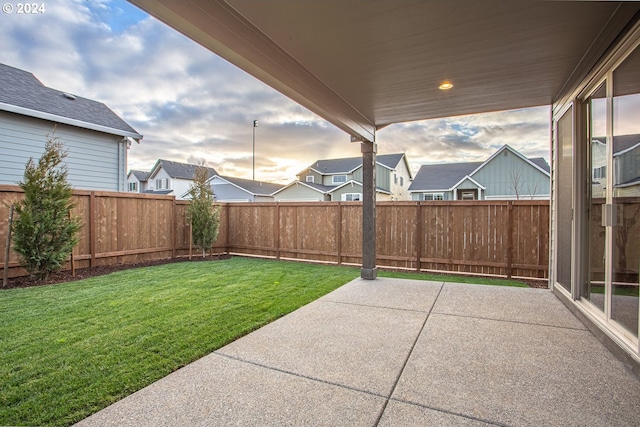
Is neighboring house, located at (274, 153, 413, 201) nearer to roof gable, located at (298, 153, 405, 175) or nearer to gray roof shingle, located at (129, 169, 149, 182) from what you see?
roof gable, located at (298, 153, 405, 175)

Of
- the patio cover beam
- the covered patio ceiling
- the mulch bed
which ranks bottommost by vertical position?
the mulch bed

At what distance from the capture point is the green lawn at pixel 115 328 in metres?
1.93

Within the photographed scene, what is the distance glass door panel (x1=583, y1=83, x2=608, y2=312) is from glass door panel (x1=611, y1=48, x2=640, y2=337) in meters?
0.21

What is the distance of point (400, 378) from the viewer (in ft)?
7.05

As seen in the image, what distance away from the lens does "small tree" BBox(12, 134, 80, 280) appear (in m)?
4.85

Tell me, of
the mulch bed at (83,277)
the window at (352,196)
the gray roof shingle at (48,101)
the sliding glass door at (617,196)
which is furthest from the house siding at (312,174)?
the sliding glass door at (617,196)

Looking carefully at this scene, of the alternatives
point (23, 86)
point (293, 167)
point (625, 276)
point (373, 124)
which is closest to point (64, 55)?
point (23, 86)

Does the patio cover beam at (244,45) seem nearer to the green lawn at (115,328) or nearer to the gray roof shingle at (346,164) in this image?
the green lawn at (115,328)

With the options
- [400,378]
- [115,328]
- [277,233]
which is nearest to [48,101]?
[277,233]

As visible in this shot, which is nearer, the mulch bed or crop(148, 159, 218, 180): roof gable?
the mulch bed

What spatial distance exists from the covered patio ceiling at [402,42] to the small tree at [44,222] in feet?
14.6

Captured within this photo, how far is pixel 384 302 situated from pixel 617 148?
275 centimetres

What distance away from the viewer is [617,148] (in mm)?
2611

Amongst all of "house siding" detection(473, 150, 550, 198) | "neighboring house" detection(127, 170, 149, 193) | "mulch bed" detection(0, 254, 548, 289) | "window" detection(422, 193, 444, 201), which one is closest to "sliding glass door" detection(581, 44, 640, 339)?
"mulch bed" detection(0, 254, 548, 289)
